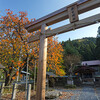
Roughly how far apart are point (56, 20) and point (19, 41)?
5162 millimetres

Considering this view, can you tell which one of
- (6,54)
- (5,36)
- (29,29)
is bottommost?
(6,54)

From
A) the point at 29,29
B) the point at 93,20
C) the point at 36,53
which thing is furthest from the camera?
the point at 36,53

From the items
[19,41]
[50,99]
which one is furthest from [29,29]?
[50,99]

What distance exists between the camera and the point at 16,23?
24.7 ft

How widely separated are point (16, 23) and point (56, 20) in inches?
222

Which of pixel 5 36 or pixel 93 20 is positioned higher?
pixel 5 36

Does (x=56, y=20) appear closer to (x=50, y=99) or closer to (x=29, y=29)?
(x=29, y=29)

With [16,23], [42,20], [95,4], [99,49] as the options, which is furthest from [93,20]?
[99,49]

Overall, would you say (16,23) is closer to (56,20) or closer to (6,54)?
(6,54)

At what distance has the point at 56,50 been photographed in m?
9.66

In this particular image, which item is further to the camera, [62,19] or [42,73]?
[62,19]

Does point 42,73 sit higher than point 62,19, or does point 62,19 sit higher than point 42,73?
point 62,19

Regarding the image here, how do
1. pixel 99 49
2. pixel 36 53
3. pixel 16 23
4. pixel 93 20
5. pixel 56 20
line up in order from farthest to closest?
pixel 99 49
pixel 36 53
pixel 16 23
pixel 56 20
pixel 93 20

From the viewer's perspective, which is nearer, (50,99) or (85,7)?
(85,7)
